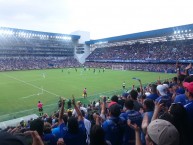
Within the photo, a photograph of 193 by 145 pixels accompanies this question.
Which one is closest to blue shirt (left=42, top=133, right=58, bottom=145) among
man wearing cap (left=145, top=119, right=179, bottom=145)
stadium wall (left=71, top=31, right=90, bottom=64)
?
man wearing cap (left=145, top=119, right=179, bottom=145)

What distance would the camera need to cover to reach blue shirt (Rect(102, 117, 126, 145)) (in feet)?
13.7

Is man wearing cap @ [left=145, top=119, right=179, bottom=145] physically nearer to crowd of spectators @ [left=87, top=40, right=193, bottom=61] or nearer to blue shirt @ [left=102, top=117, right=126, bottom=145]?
blue shirt @ [left=102, top=117, right=126, bottom=145]

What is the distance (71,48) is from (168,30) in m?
59.4

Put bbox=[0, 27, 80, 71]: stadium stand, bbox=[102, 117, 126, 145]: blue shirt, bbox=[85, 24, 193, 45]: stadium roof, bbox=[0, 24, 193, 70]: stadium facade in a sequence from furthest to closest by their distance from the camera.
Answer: bbox=[0, 27, 80, 71]: stadium stand → bbox=[0, 24, 193, 70]: stadium facade → bbox=[85, 24, 193, 45]: stadium roof → bbox=[102, 117, 126, 145]: blue shirt

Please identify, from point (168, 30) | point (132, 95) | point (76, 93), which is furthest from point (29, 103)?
point (168, 30)

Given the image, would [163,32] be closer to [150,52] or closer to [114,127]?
[150,52]

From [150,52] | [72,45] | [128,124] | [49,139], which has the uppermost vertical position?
[72,45]

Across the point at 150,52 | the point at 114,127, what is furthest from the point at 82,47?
the point at 114,127

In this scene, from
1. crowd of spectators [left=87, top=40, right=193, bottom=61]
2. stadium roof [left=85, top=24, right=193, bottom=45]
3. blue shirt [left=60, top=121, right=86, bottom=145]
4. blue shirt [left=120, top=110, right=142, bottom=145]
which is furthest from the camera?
crowd of spectators [left=87, top=40, right=193, bottom=61]

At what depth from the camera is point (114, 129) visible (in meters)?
4.21

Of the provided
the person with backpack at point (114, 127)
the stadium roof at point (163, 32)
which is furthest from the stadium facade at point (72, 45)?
the person with backpack at point (114, 127)

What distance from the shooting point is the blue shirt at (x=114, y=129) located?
13.7ft

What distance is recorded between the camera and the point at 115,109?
4.30 m

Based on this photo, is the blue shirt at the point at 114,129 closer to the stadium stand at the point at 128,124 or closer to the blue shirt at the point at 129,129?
the stadium stand at the point at 128,124
